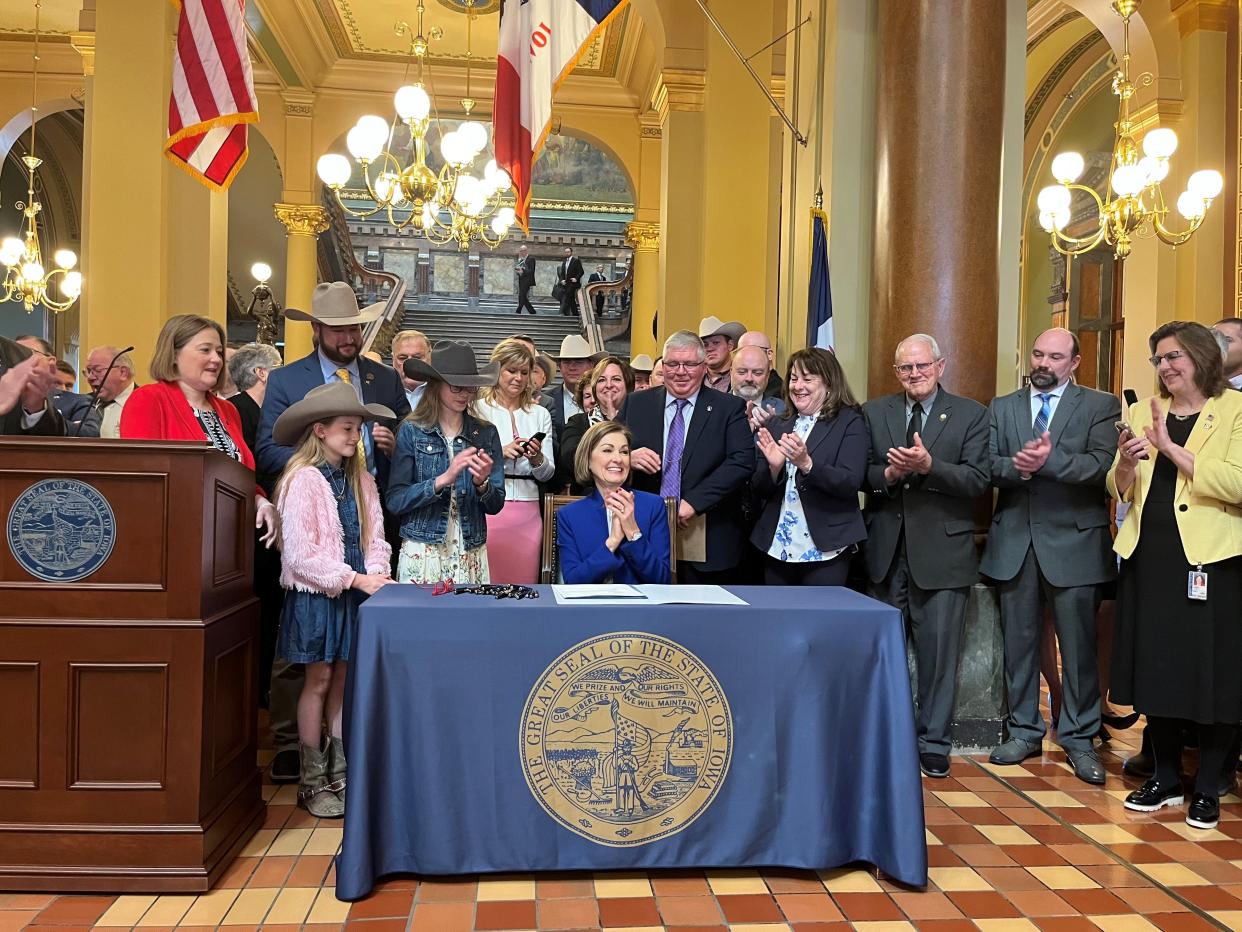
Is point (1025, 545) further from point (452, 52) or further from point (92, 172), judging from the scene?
point (452, 52)

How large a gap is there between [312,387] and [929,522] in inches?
107

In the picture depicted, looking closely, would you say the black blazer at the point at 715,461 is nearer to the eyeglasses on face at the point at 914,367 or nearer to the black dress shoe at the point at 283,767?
the eyeglasses on face at the point at 914,367

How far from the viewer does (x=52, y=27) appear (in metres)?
13.2

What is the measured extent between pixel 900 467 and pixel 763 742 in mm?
1626

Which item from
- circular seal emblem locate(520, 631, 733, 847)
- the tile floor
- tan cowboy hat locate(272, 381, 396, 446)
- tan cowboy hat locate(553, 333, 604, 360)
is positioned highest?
tan cowboy hat locate(553, 333, 604, 360)

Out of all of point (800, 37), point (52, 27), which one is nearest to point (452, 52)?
point (52, 27)

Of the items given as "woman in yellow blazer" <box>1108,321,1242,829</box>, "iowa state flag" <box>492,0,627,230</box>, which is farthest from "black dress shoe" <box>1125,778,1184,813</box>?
"iowa state flag" <box>492,0,627,230</box>

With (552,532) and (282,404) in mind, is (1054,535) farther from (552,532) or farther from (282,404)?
(282,404)

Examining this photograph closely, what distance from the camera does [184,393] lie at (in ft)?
12.0

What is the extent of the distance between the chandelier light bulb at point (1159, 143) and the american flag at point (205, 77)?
21.1 feet

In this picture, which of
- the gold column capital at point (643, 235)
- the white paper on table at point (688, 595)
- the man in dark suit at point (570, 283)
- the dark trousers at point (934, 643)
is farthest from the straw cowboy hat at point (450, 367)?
the man in dark suit at point (570, 283)

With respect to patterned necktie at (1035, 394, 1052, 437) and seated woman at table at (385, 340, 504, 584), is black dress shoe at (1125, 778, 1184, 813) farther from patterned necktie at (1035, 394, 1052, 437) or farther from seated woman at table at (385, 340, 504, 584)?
seated woman at table at (385, 340, 504, 584)

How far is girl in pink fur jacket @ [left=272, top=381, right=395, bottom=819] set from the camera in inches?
142

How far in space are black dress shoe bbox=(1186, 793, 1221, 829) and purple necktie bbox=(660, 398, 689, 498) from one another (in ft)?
7.57
